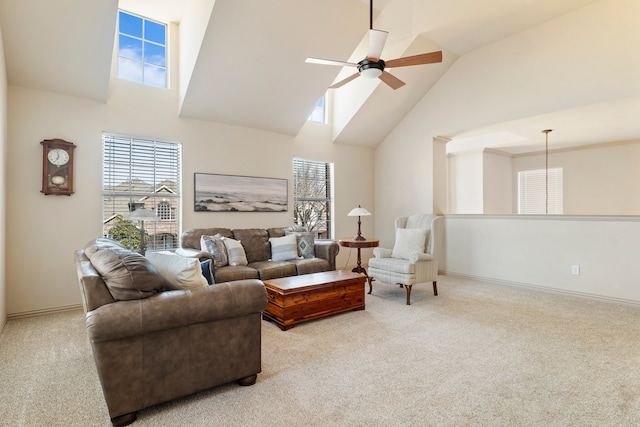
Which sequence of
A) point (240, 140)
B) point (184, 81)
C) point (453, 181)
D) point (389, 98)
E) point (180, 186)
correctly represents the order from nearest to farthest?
point (184, 81) < point (180, 186) < point (240, 140) < point (389, 98) < point (453, 181)

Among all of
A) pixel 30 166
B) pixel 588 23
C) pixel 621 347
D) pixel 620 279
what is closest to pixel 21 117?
pixel 30 166

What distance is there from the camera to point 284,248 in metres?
4.71

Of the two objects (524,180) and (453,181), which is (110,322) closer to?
(453,181)

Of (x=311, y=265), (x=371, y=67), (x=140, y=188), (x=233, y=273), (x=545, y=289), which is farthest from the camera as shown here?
(x=545, y=289)

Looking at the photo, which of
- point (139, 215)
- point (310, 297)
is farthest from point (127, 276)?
point (139, 215)

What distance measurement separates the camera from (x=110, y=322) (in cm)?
167

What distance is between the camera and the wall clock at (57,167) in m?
3.65

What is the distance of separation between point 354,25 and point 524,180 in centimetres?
596

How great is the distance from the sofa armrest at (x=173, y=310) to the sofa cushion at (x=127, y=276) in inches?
1.8

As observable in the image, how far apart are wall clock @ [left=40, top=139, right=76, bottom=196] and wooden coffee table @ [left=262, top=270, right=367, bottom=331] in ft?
8.44

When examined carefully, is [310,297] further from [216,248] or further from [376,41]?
[376,41]

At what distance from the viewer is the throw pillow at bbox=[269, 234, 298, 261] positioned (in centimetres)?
466

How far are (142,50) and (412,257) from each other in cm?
448

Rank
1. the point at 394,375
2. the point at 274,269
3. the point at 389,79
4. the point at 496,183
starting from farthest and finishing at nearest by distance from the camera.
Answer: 1. the point at 496,183
2. the point at 274,269
3. the point at 389,79
4. the point at 394,375
